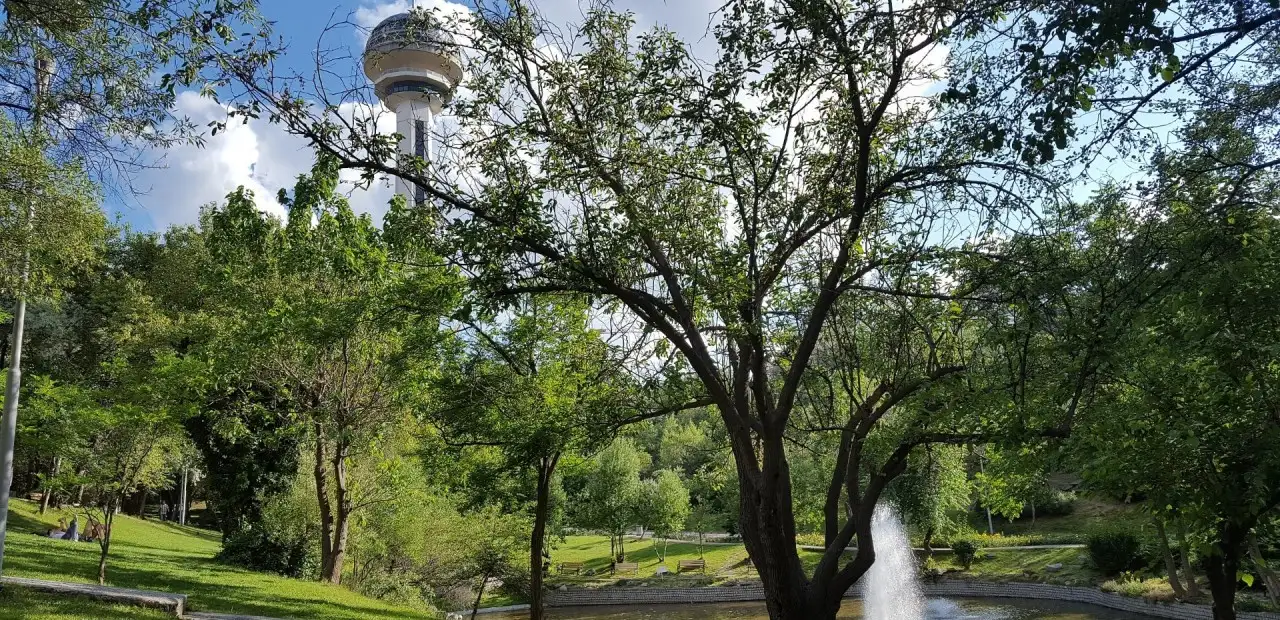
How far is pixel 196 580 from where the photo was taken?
14.1 metres

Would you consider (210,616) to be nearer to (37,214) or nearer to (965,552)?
(37,214)

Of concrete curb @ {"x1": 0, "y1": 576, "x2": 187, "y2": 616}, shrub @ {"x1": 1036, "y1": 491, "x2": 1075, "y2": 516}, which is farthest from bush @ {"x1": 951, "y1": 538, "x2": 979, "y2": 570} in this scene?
concrete curb @ {"x1": 0, "y1": 576, "x2": 187, "y2": 616}

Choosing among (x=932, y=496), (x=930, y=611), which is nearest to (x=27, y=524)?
(x=930, y=611)

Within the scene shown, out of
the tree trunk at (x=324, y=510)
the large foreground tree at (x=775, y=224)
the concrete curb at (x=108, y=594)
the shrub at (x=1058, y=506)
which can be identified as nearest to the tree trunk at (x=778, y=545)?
the large foreground tree at (x=775, y=224)

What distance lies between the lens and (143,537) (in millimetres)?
22844

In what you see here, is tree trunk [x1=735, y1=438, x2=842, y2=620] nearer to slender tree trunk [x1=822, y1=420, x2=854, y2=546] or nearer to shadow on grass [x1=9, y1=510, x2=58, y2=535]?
slender tree trunk [x1=822, y1=420, x2=854, y2=546]

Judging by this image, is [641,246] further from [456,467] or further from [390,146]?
[456,467]

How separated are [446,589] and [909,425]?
19.6 metres

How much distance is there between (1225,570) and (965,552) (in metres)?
20.7

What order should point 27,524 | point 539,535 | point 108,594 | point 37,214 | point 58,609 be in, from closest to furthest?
point 37,214 < point 58,609 < point 108,594 < point 539,535 < point 27,524

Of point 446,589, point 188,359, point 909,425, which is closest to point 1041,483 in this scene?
point 909,425

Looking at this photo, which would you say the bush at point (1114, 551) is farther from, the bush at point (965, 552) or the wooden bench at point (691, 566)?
the wooden bench at point (691, 566)

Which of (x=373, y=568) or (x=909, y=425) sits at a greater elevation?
(x=909, y=425)

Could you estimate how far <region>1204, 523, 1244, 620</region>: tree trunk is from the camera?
22.8 feet
